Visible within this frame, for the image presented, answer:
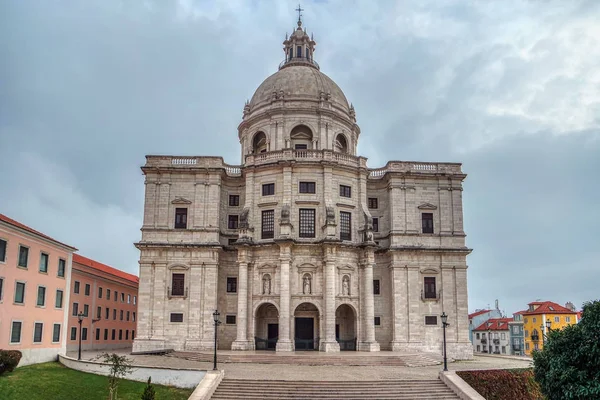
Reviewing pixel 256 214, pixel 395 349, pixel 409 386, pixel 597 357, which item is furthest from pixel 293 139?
pixel 597 357

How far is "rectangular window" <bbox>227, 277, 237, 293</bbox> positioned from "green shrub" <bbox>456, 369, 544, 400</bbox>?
21947mm

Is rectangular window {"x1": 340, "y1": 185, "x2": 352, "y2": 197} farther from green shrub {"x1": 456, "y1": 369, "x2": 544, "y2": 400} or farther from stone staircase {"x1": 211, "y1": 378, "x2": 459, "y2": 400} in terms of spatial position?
stone staircase {"x1": 211, "y1": 378, "x2": 459, "y2": 400}

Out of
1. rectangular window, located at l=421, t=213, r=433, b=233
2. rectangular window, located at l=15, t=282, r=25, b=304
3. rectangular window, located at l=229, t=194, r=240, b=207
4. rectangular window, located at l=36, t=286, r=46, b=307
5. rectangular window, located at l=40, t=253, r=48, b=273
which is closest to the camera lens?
rectangular window, located at l=15, t=282, r=25, b=304

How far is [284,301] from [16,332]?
18990 mm

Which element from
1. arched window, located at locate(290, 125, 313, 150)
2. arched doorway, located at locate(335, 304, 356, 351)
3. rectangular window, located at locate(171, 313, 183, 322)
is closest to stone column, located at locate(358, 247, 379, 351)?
arched doorway, located at locate(335, 304, 356, 351)

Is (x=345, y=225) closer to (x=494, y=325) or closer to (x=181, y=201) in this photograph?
(x=181, y=201)

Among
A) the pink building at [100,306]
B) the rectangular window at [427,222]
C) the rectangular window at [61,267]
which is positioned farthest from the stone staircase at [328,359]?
the pink building at [100,306]

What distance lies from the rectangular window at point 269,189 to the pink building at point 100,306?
17.6 m

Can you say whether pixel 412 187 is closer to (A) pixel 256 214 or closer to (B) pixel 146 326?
(A) pixel 256 214

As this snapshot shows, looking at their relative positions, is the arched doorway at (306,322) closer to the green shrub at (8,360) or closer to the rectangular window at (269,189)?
the rectangular window at (269,189)

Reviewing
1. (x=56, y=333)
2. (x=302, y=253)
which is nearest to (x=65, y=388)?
(x=56, y=333)

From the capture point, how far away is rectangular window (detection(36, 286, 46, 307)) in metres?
36.4

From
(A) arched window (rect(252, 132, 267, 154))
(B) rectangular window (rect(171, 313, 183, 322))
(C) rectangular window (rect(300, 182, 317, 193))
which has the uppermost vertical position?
(A) arched window (rect(252, 132, 267, 154))

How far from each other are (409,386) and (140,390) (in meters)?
13.9
